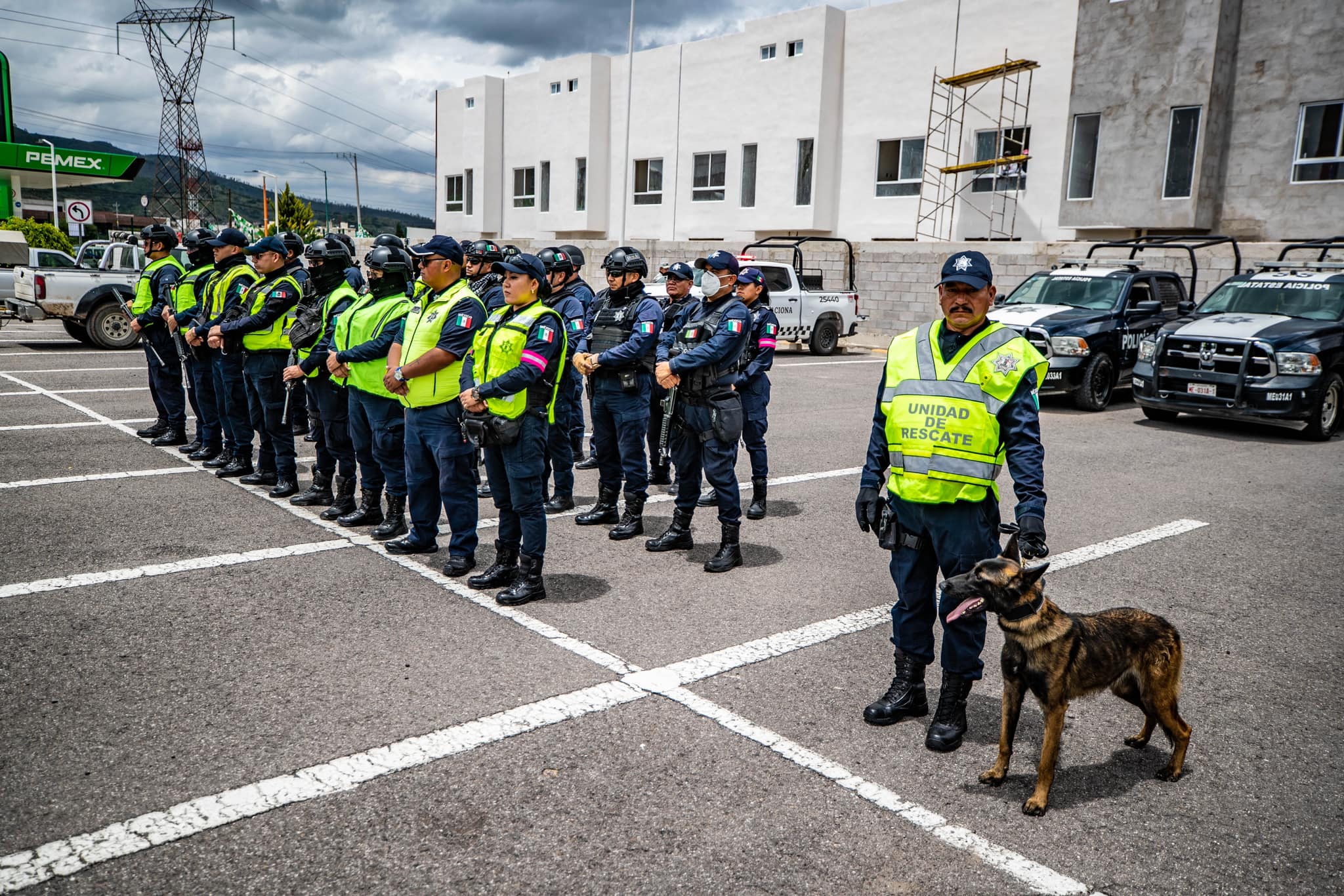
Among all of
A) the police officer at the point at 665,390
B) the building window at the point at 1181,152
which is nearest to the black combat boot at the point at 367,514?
the police officer at the point at 665,390

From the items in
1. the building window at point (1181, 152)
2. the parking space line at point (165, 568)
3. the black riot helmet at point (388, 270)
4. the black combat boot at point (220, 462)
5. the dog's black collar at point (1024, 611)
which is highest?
the building window at point (1181, 152)

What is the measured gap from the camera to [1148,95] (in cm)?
2300

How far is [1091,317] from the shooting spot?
14.4 m

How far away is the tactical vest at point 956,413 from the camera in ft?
12.7

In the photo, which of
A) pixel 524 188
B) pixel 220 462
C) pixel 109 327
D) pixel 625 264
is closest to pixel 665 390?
pixel 625 264

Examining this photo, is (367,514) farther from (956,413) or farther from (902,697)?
(956,413)

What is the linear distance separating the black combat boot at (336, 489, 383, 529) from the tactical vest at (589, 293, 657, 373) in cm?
193

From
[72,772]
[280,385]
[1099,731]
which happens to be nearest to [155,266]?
[280,385]

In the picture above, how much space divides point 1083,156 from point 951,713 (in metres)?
24.0

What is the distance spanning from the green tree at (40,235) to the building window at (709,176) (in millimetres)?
20130

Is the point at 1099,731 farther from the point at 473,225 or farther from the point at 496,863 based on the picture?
the point at 473,225

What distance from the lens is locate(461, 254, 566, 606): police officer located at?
5.59 metres

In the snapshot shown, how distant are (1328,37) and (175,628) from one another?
25124mm

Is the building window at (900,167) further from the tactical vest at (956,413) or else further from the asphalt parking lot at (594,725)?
the tactical vest at (956,413)
